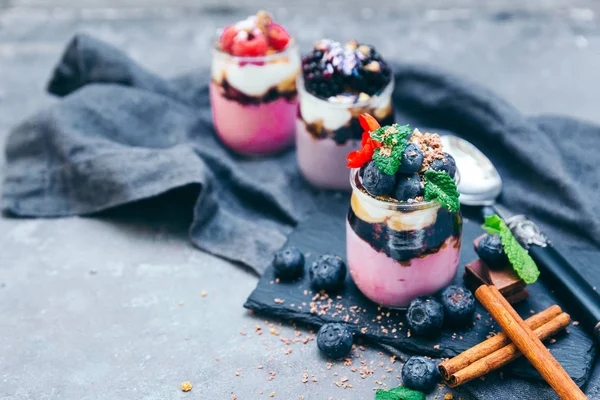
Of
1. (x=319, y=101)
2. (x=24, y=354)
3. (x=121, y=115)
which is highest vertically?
(x=319, y=101)

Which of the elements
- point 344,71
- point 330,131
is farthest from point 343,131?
point 344,71

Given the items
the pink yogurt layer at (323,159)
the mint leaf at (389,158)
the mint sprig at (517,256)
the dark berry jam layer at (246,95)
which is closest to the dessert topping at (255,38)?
the dark berry jam layer at (246,95)

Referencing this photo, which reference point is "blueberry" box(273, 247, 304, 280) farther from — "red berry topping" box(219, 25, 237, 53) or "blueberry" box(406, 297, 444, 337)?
"red berry topping" box(219, 25, 237, 53)

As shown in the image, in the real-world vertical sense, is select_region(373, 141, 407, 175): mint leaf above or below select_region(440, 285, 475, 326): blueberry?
above

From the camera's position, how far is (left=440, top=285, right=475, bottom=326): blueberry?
1.47 meters

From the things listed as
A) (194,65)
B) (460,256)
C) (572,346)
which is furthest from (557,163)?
(194,65)

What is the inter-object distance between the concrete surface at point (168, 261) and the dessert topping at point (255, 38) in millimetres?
518

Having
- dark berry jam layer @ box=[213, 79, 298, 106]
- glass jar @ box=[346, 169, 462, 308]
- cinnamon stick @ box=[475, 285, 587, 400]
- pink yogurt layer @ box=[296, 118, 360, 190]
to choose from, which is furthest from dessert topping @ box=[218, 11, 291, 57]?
cinnamon stick @ box=[475, 285, 587, 400]

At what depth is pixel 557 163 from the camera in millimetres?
1925

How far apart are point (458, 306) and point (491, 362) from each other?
15 centimetres

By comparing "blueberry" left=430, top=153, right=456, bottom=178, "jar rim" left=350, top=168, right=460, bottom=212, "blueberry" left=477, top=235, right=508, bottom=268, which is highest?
"blueberry" left=430, top=153, right=456, bottom=178

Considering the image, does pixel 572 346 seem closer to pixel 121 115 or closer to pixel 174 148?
pixel 174 148

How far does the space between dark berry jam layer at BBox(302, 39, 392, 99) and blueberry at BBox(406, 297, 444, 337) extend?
0.63 meters

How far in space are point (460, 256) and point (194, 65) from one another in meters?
1.39
